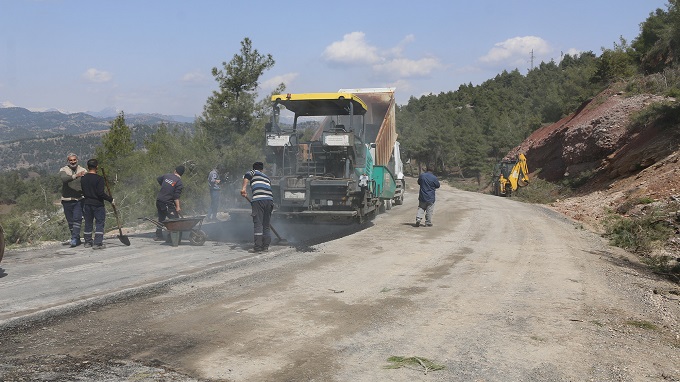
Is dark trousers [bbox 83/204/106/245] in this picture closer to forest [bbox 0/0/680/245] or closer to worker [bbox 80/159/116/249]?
worker [bbox 80/159/116/249]

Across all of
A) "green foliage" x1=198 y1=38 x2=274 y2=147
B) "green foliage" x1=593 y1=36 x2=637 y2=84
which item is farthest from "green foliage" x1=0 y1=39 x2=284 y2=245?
"green foliage" x1=593 y1=36 x2=637 y2=84

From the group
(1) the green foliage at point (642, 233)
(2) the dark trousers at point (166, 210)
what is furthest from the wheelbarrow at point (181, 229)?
(1) the green foliage at point (642, 233)

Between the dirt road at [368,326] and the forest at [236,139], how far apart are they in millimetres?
10472

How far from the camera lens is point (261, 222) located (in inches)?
402

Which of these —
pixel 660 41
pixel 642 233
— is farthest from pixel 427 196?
pixel 660 41

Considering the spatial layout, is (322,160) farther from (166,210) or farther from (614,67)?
(614,67)

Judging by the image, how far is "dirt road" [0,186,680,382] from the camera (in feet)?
14.5

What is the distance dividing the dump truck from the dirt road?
2.59 metres

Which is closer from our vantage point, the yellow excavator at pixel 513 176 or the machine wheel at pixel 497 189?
the yellow excavator at pixel 513 176

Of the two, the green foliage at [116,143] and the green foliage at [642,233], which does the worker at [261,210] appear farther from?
the green foliage at [116,143]

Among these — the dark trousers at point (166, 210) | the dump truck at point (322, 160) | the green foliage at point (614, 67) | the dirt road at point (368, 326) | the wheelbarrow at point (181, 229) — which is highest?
the green foliage at point (614, 67)

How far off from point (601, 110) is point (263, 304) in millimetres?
29121

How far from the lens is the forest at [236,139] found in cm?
1994

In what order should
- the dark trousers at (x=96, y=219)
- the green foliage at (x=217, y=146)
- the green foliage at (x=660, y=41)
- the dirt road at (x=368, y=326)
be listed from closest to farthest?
the dirt road at (x=368, y=326) → the dark trousers at (x=96, y=219) → the green foliage at (x=217, y=146) → the green foliage at (x=660, y=41)
